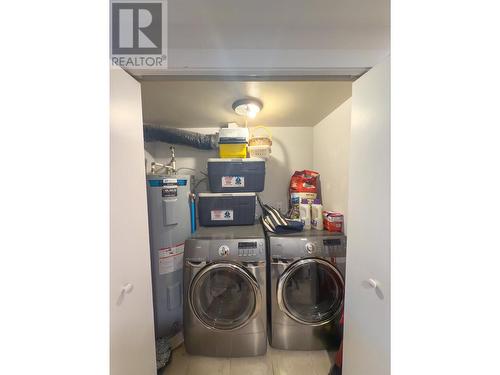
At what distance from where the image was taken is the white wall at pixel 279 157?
2164 mm

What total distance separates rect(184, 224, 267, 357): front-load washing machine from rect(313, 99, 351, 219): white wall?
2.74ft

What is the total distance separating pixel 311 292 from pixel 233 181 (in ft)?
3.87

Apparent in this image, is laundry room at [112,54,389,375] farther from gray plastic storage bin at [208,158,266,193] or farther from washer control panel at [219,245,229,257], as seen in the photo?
gray plastic storage bin at [208,158,266,193]

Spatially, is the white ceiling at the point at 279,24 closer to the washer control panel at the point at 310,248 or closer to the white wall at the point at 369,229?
the white wall at the point at 369,229

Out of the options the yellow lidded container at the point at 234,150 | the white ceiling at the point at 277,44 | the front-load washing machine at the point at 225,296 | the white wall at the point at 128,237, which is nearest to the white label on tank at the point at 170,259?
the front-load washing machine at the point at 225,296

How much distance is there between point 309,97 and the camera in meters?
1.41

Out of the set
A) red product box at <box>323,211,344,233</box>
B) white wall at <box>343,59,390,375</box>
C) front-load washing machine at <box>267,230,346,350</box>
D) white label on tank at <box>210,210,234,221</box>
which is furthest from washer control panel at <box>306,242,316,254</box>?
white label on tank at <box>210,210,234,221</box>

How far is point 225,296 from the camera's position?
1.37 m

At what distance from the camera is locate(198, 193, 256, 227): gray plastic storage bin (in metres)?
1.69

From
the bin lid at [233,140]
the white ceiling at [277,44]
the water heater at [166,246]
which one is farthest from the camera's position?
the bin lid at [233,140]

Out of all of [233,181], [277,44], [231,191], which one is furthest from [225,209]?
[277,44]

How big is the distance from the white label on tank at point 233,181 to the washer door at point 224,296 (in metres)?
0.74

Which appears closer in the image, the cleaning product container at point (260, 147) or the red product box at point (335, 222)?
the red product box at point (335, 222)
